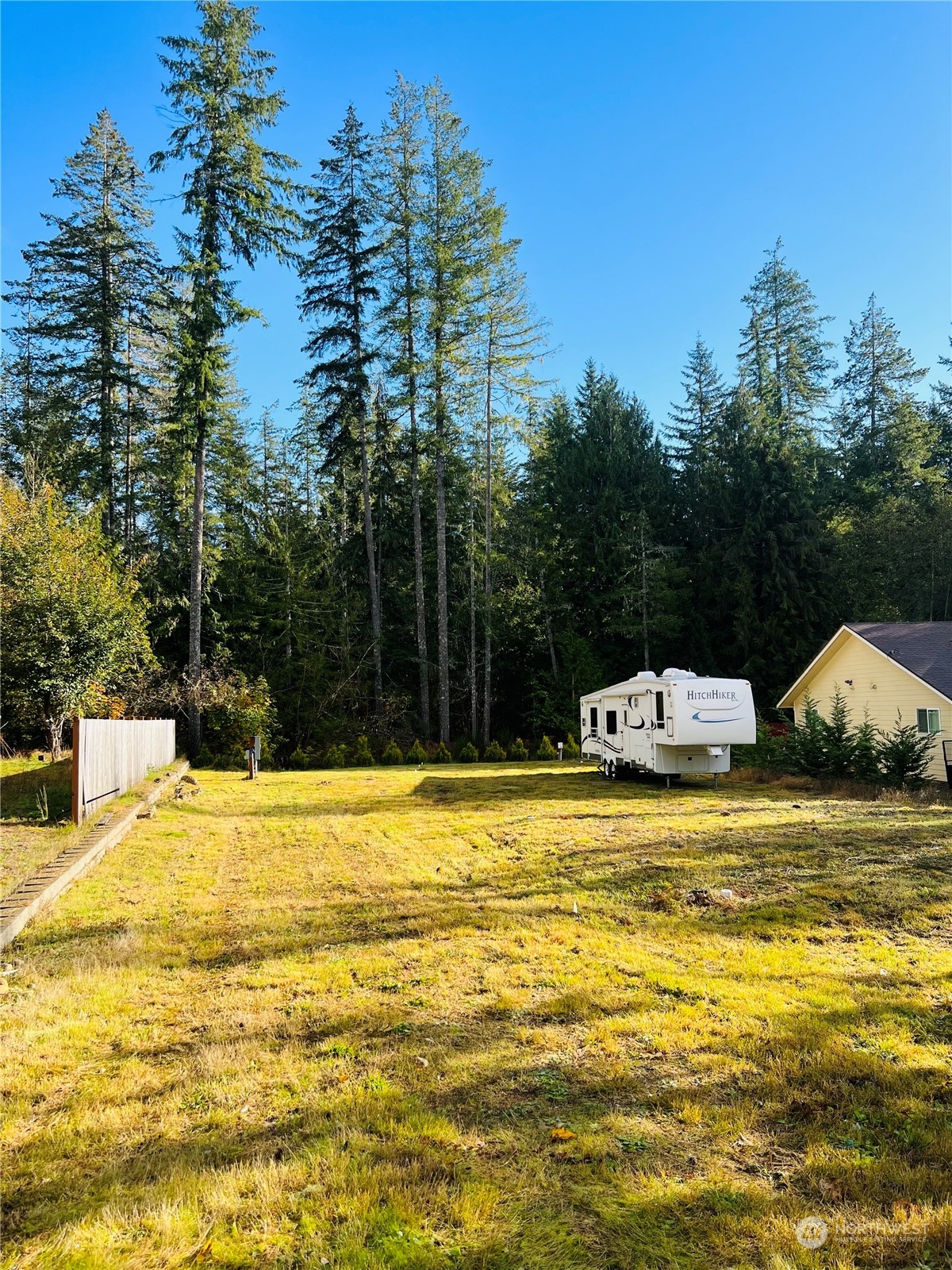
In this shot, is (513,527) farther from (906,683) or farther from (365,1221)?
(365,1221)

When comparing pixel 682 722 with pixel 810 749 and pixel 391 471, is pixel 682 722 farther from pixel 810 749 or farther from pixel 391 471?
pixel 391 471

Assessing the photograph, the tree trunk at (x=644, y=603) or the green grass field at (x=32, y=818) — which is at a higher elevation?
the tree trunk at (x=644, y=603)

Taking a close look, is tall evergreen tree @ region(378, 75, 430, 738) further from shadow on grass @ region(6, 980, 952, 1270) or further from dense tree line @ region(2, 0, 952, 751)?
shadow on grass @ region(6, 980, 952, 1270)

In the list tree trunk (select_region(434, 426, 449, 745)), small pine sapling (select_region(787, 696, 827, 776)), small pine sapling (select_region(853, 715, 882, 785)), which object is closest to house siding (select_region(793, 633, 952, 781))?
small pine sapling (select_region(853, 715, 882, 785))

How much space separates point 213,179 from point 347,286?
5943 mm

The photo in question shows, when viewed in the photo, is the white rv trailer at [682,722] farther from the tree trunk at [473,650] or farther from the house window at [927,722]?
the tree trunk at [473,650]

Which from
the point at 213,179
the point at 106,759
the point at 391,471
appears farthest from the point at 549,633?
the point at 106,759

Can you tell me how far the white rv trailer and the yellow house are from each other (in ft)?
15.8

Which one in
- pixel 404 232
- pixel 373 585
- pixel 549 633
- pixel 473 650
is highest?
pixel 404 232

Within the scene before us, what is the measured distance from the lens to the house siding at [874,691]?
1546cm

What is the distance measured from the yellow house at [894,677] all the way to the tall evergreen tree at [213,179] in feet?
59.4

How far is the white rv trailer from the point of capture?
514 inches

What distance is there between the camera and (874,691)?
1767 cm

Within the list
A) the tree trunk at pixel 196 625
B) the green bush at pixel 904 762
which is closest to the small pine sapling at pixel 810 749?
the green bush at pixel 904 762
